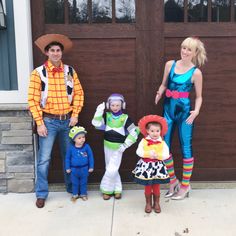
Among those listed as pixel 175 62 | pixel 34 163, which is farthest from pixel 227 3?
pixel 34 163

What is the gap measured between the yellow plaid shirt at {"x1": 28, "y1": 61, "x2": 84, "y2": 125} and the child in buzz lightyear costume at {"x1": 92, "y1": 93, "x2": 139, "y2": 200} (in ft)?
0.85

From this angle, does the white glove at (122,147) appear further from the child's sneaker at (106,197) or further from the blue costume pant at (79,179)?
the child's sneaker at (106,197)

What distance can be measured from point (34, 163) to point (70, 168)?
0.48 metres

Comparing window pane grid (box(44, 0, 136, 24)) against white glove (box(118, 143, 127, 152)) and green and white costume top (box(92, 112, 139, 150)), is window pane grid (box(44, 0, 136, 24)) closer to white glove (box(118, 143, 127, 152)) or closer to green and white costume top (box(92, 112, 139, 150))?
green and white costume top (box(92, 112, 139, 150))

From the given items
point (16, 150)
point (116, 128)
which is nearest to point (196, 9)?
point (116, 128)

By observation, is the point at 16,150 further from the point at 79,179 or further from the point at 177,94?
the point at 177,94

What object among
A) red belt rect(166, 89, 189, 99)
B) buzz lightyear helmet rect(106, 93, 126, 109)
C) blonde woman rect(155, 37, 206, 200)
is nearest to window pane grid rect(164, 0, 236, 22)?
blonde woman rect(155, 37, 206, 200)

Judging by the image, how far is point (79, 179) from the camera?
409 cm

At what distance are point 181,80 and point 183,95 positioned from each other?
14 centimetres

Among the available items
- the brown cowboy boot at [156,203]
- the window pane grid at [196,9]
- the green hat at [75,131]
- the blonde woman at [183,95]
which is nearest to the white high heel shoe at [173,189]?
the blonde woman at [183,95]

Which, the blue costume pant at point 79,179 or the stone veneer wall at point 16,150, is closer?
the blue costume pant at point 79,179

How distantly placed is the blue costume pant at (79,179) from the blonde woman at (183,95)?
31.6 inches

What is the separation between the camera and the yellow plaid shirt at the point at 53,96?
3865mm

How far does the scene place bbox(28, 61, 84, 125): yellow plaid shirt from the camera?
3.87m
